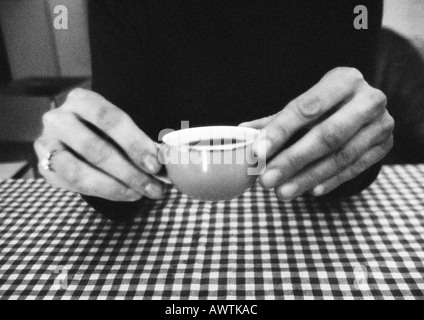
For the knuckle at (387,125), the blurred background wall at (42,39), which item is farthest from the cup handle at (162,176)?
the blurred background wall at (42,39)

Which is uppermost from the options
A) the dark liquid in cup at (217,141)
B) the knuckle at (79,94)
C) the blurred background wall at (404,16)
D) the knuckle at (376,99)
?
the blurred background wall at (404,16)

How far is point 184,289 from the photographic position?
47cm

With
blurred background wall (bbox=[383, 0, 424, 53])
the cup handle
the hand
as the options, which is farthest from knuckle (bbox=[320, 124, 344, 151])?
blurred background wall (bbox=[383, 0, 424, 53])

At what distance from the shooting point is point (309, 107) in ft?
1.75

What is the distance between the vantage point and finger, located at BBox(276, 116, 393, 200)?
56 centimetres

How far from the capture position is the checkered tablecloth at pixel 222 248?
473 millimetres

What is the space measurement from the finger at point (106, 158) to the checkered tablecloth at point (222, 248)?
0.10 m

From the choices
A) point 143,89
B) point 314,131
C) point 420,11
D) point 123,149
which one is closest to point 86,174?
point 123,149

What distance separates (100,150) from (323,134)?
0.31 meters

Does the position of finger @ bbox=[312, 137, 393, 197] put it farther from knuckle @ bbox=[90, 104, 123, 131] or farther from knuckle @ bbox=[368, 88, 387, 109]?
knuckle @ bbox=[90, 104, 123, 131]

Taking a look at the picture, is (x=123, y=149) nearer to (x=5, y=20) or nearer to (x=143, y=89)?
(x=143, y=89)

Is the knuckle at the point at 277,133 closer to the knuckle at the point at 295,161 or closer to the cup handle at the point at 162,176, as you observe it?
the knuckle at the point at 295,161

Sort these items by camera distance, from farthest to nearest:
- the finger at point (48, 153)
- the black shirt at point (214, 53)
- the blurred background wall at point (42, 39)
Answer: the blurred background wall at point (42, 39)
the black shirt at point (214, 53)
the finger at point (48, 153)

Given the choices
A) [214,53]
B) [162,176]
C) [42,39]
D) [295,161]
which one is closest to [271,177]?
[295,161]
